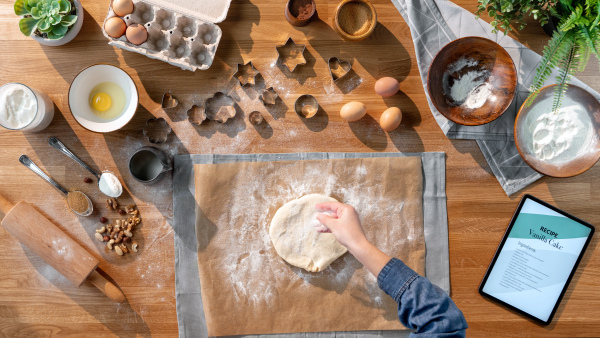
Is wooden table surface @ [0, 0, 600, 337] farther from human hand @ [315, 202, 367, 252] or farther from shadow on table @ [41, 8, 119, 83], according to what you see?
human hand @ [315, 202, 367, 252]

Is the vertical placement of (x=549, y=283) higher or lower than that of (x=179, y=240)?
higher

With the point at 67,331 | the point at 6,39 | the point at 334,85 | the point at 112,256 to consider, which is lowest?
the point at 67,331

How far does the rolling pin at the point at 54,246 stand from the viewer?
1.28 metres

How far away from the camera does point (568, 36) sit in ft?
3.61

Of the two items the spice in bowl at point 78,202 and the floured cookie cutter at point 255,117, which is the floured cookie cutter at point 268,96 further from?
the spice in bowl at point 78,202

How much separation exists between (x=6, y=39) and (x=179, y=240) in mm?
979

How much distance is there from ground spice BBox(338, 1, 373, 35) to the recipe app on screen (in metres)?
0.89

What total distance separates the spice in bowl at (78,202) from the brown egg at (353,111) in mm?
987

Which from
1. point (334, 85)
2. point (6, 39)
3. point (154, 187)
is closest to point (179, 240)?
point (154, 187)

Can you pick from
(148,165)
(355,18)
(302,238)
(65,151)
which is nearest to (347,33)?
(355,18)

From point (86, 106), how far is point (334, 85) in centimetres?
89

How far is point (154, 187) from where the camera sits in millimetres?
1343

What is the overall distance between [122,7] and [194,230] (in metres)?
0.82

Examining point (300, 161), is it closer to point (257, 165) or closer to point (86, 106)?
point (257, 165)
